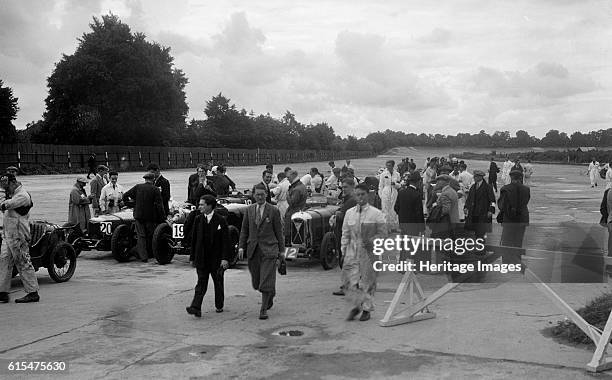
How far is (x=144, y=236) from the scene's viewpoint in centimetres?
1312

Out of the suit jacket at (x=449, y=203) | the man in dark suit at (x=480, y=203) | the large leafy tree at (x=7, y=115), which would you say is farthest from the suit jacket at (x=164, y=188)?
the large leafy tree at (x=7, y=115)

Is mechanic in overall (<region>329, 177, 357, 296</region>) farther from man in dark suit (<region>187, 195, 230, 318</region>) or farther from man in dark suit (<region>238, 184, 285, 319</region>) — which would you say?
man in dark suit (<region>187, 195, 230, 318</region>)

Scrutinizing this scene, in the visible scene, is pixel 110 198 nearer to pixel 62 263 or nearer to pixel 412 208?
pixel 62 263

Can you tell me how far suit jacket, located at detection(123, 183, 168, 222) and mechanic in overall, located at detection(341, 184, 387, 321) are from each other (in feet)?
17.8

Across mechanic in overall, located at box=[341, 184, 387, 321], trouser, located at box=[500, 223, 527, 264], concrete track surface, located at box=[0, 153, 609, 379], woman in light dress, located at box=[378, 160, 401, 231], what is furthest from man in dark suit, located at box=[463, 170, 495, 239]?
woman in light dress, located at box=[378, 160, 401, 231]

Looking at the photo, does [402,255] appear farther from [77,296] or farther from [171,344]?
[77,296]

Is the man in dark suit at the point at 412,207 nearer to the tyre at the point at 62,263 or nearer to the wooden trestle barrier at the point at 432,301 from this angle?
the wooden trestle barrier at the point at 432,301

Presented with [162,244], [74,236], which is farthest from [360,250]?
[74,236]

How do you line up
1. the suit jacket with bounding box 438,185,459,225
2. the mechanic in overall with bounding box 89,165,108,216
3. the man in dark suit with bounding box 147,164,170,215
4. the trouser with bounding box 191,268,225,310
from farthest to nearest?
the mechanic in overall with bounding box 89,165,108,216
the man in dark suit with bounding box 147,164,170,215
the suit jacket with bounding box 438,185,459,225
the trouser with bounding box 191,268,225,310

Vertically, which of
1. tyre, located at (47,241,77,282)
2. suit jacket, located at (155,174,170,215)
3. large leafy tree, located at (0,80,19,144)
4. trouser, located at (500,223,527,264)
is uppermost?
large leafy tree, located at (0,80,19,144)

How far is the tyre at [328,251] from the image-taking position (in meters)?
12.5

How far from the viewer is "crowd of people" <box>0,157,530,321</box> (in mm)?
8664

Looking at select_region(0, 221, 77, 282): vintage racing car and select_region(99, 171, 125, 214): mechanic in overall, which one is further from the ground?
select_region(99, 171, 125, 214): mechanic in overall

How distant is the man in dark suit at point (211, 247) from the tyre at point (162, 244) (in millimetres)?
3967
